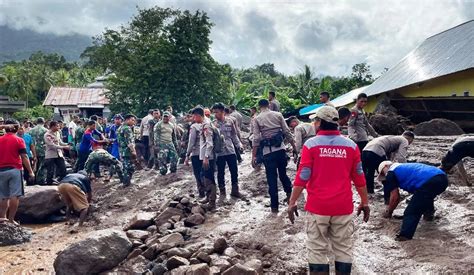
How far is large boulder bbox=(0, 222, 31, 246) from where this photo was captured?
7414 millimetres

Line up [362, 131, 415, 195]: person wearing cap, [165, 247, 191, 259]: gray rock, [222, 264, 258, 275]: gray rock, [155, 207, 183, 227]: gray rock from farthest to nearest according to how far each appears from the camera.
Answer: [155, 207, 183, 227]: gray rock → [362, 131, 415, 195]: person wearing cap → [165, 247, 191, 259]: gray rock → [222, 264, 258, 275]: gray rock

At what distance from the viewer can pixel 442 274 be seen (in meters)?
4.21

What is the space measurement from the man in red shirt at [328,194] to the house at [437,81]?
10.8 meters

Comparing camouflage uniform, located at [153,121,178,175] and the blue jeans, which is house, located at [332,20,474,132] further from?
camouflage uniform, located at [153,121,178,175]

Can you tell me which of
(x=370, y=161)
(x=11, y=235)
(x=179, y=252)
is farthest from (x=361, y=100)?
(x=11, y=235)

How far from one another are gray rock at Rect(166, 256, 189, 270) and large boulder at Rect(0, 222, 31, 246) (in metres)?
3.91

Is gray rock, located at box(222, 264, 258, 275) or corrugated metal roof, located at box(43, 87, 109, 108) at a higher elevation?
corrugated metal roof, located at box(43, 87, 109, 108)

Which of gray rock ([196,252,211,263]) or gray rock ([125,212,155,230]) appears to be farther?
gray rock ([125,212,155,230])

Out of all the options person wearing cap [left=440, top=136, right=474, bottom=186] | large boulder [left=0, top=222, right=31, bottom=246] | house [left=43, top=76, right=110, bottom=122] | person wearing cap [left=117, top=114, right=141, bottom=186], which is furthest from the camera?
house [left=43, top=76, right=110, bottom=122]

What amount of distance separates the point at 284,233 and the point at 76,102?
34456 mm

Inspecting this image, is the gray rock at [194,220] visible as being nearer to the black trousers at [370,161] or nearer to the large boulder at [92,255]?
the large boulder at [92,255]

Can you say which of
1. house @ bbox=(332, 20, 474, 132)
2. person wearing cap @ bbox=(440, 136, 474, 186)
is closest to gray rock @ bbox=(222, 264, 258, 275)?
person wearing cap @ bbox=(440, 136, 474, 186)

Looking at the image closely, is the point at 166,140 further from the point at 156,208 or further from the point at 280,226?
the point at 280,226

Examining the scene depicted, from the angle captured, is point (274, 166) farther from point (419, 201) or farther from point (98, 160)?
point (98, 160)
